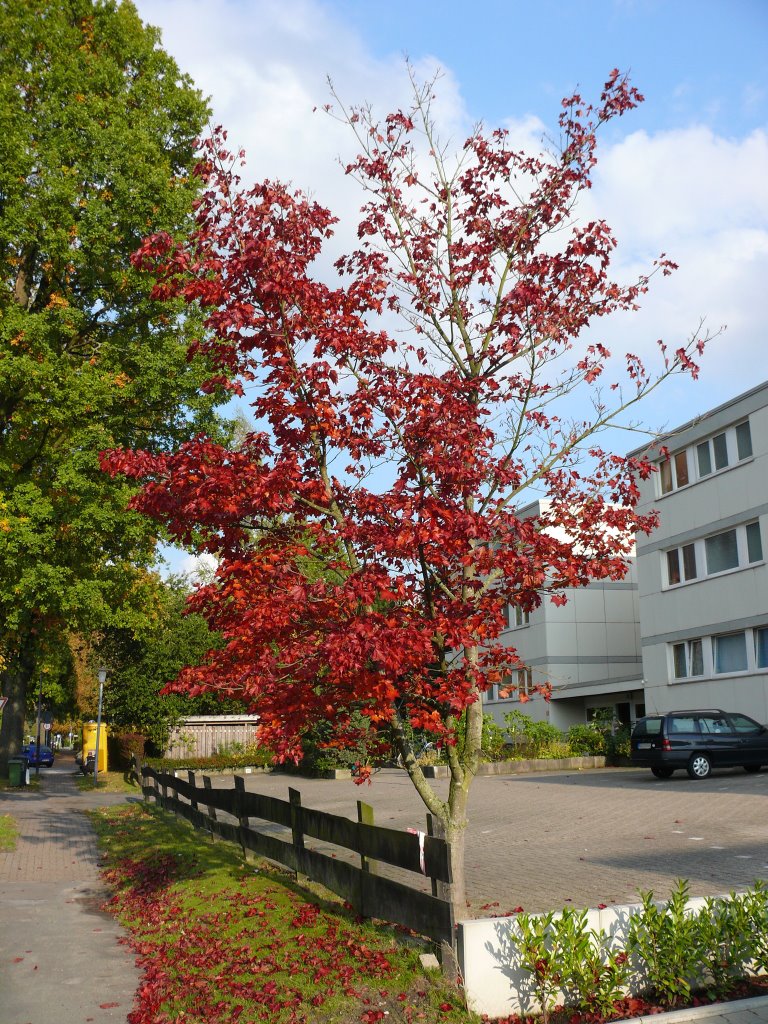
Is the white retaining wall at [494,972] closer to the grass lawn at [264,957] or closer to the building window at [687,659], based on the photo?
the grass lawn at [264,957]

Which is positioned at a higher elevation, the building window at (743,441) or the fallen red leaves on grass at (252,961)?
the building window at (743,441)

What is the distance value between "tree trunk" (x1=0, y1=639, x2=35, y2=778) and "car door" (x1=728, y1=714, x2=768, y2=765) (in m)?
19.3

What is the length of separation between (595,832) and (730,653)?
14885 millimetres

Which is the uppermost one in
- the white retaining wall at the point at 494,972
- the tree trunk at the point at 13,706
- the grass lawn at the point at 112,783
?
the tree trunk at the point at 13,706

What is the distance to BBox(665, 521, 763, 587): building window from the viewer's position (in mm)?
26609

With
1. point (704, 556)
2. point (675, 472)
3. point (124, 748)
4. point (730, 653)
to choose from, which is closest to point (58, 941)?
point (730, 653)

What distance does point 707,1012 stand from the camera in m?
6.23

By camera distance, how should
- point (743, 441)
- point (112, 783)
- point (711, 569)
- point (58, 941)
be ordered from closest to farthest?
point (58, 941)
point (743, 441)
point (711, 569)
point (112, 783)

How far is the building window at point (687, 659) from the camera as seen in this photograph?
94.4 feet

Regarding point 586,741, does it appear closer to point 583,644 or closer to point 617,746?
point 617,746

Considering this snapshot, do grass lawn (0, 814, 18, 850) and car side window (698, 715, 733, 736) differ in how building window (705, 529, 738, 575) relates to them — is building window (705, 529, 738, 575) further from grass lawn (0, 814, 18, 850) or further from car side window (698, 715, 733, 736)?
grass lawn (0, 814, 18, 850)

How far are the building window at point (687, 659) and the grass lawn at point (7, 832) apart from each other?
1930 centimetres

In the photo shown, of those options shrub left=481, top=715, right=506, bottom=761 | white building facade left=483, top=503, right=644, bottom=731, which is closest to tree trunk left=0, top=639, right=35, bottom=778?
shrub left=481, top=715, right=506, bottom=761

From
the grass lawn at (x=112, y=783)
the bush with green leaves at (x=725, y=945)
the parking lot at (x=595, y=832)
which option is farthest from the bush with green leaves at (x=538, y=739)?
the bush with green leaves at (x=725, y=945)
